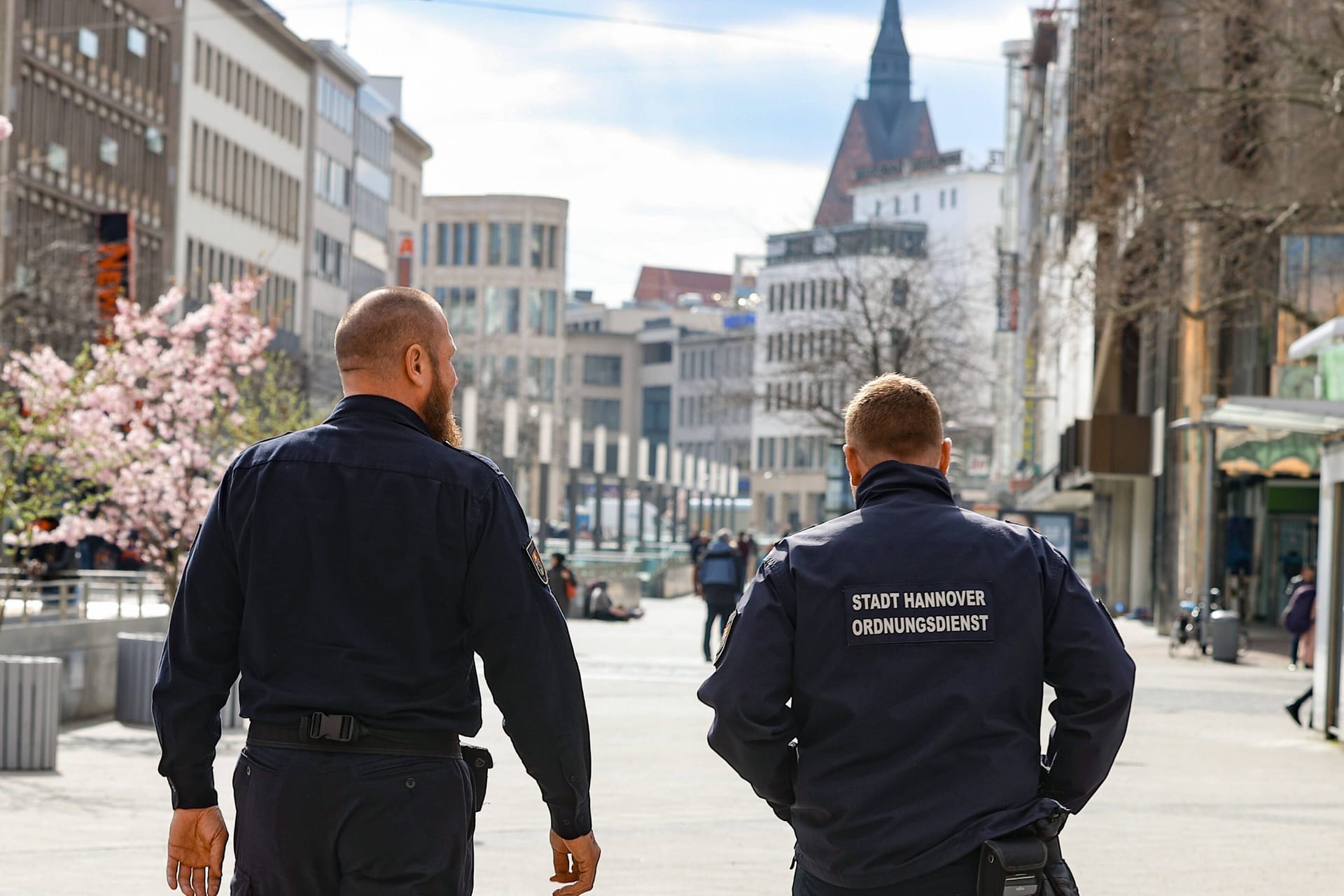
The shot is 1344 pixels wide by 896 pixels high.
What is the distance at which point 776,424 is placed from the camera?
521ft

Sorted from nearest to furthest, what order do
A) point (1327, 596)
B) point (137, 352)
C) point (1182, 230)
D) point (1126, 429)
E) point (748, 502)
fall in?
point (1327, 596)
point (137, 352)
point (1182, 230)
point (1126, 429)
point (748, 502)

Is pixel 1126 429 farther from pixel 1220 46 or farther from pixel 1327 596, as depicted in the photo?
pixel 1327 596

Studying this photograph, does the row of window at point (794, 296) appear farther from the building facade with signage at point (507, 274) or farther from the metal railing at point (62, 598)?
the metal railing at point (62, 598)

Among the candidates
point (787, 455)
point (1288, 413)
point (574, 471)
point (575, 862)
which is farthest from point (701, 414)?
point (575, 862)

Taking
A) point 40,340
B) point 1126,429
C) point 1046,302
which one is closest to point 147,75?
point 40,340

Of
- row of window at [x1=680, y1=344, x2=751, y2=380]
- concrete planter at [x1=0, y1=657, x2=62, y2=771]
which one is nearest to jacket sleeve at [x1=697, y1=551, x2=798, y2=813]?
concrete planter at [x1=0, y1=657, x2=62, y2=771]

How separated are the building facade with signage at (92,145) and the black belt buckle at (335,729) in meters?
44.4

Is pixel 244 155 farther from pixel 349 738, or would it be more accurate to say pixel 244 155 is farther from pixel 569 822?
pixel 349 738

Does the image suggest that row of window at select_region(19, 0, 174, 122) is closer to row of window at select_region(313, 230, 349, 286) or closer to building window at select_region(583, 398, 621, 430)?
row of window at select_region(313, 230, 349, 286)

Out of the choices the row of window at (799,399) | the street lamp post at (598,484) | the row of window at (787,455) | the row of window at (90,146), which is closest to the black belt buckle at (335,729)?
the row of window at (799,399)

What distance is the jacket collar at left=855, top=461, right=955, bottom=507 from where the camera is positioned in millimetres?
5027

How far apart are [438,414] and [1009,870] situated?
1.47 meters

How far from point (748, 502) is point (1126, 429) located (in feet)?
233

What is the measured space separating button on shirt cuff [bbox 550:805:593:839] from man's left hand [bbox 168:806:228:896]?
0.64m
